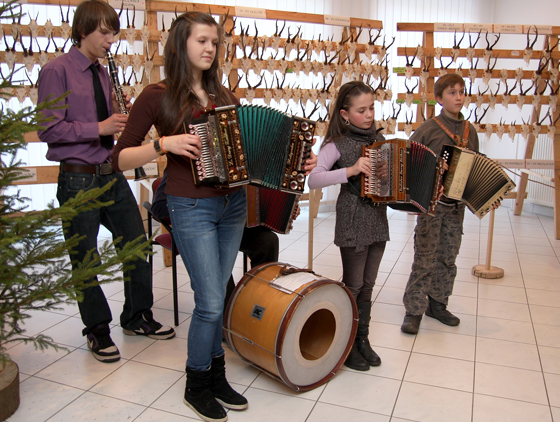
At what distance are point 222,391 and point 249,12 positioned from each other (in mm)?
3137

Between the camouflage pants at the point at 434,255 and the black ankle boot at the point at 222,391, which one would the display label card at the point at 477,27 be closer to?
the camouflage pants at the point at 434,255

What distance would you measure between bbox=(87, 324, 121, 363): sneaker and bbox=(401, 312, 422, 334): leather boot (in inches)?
63.6

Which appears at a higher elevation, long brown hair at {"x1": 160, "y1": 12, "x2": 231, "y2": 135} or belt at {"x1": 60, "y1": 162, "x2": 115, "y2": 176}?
long brown hair at {"x1": 160, "y1": 12, "x2": 231, "y2": 135}

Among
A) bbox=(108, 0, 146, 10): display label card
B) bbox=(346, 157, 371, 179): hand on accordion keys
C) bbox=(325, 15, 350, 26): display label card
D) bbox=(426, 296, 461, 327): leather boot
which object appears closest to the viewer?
bbox=(346, 157, 371, 179): hand on accordion keys

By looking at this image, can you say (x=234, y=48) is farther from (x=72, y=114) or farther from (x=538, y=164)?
(x=538, y=164)

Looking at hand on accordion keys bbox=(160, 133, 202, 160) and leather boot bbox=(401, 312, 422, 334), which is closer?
hand on accordion keys bbox=(160, 133, 202, 160)

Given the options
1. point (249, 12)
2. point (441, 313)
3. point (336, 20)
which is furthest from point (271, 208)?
point (336, 20)

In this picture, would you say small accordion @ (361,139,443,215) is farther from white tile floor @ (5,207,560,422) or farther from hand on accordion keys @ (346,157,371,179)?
white tile floor @ (5,207,560,422)

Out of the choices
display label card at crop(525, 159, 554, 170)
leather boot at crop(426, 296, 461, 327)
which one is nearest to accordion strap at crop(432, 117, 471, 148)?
leather boot at crop(426, 296, 461, 327)

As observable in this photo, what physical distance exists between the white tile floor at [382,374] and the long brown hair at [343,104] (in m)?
1.20

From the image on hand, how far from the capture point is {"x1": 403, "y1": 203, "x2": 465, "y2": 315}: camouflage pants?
2969 millimetres

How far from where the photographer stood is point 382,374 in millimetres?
2561

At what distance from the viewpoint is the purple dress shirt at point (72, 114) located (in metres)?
2.44

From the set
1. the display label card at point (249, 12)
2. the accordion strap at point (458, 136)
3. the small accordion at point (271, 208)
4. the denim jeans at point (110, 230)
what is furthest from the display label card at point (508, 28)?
the denim jeans at point (110, 230)
